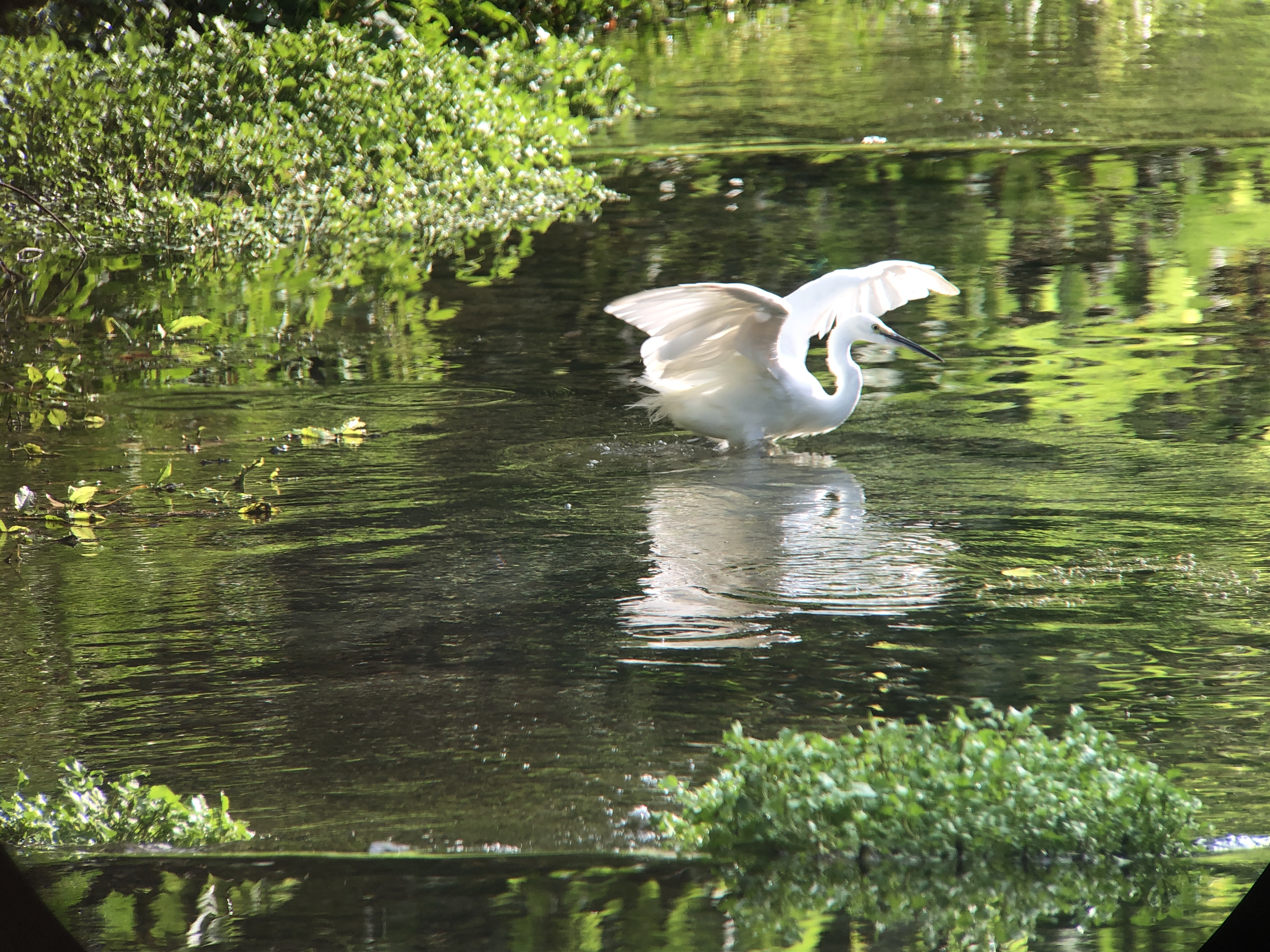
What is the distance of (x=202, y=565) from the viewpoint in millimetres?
4848

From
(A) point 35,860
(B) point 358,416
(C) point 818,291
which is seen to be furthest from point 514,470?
(A) point 35,860

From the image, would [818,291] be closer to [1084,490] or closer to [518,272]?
[1084,490]

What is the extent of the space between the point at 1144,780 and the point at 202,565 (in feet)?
10.0

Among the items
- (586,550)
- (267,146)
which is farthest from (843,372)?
(267,146)

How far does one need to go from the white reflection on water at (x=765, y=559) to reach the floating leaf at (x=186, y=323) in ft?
9.67

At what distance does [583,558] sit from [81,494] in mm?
1731

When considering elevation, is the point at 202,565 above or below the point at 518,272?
below

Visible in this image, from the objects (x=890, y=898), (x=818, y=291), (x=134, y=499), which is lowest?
(x=890, y=898)

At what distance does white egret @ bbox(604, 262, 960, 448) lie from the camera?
577 centimetres

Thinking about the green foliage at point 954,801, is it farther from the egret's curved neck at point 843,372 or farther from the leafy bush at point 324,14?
the leafy bush at point 324,14

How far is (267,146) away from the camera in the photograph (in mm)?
10523

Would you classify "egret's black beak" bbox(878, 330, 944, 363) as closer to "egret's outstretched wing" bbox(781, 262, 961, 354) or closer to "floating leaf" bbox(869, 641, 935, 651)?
"egret's outstretched wing" bbox(781, 262, 961, 354)

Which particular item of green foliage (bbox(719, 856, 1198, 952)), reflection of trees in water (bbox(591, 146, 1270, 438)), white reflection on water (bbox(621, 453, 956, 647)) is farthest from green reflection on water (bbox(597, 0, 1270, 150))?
green foliage (bbox(719, 856, 1198, 952))

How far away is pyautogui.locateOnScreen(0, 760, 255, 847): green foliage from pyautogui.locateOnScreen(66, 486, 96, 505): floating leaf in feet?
6.88
